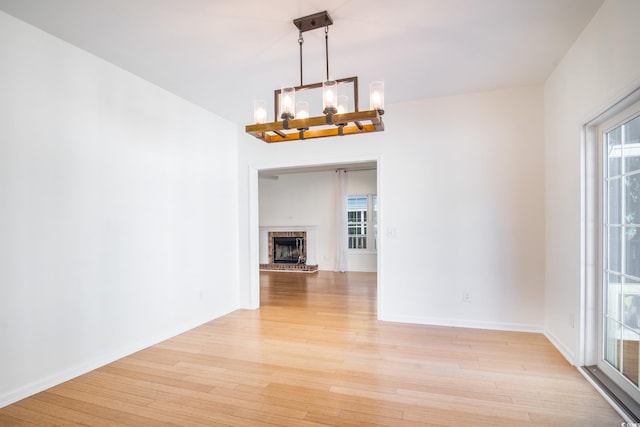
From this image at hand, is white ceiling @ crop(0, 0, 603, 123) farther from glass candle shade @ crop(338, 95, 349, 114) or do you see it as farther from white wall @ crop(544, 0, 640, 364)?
glass candle shade @ crop(338, 95, 349, 114)

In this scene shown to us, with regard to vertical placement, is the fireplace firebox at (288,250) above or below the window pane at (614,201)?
below

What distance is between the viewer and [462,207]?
3.89 meters

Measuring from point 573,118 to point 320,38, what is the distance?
225 cm

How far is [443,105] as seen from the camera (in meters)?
3.96

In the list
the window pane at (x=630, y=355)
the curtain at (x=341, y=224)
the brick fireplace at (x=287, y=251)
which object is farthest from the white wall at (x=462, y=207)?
the brick fireplace at (x=287, y=251)

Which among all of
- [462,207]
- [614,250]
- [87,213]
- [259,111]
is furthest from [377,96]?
[87,213]

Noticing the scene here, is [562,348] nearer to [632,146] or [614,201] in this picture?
[614,201]

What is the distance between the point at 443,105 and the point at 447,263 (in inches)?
74.5

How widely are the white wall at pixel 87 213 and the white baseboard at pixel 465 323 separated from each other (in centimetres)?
246

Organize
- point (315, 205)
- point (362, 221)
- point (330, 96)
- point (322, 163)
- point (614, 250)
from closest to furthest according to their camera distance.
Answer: point (330, 96)
point (614, 250)
point (322, 163)
point (362, 221)
point (315, 205)

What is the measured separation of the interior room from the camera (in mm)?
2301

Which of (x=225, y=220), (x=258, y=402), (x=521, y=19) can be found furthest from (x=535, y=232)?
(x=225, y=220)

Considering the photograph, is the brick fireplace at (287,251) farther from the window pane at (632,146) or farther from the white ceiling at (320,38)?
the window pane at (632,146)

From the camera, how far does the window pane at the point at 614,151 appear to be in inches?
93.0
